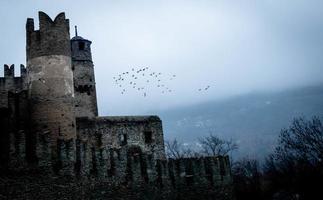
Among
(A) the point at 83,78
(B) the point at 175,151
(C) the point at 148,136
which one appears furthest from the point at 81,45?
(B) the point at 175,151

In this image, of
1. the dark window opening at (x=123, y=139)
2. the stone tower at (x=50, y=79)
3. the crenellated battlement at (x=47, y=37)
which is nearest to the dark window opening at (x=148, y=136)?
the dark window opening at (x=123, y=139)

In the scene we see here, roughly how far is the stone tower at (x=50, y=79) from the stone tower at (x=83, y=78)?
1277 centimetres

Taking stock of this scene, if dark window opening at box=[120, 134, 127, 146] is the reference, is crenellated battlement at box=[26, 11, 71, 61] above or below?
above

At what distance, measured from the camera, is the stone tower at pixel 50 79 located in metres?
22.5

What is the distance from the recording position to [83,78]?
37.5 meters

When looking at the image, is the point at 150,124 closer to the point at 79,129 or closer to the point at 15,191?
the point at 79,129

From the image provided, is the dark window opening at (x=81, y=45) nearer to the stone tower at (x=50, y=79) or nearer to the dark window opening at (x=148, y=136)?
the dark window opening at (x=148, y=136)

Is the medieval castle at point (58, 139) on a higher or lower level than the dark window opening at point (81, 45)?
lower

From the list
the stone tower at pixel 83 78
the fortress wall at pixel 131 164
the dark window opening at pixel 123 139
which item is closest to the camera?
the fortress wall at pixel 131 164

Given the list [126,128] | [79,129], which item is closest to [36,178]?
[79,129]

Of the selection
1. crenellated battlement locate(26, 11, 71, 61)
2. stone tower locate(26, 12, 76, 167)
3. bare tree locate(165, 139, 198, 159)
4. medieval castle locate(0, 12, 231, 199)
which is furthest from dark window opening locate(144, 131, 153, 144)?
bare tree locate(165, 139, 198, 159)

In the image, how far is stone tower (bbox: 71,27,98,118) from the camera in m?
36.8

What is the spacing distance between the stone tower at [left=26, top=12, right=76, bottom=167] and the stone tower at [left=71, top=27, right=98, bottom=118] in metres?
12.8

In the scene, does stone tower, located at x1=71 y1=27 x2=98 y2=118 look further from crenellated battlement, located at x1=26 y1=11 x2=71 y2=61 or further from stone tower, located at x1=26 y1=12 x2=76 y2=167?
crenellated battlement, located at x1=26 y1=11 x2=71 y2=61
